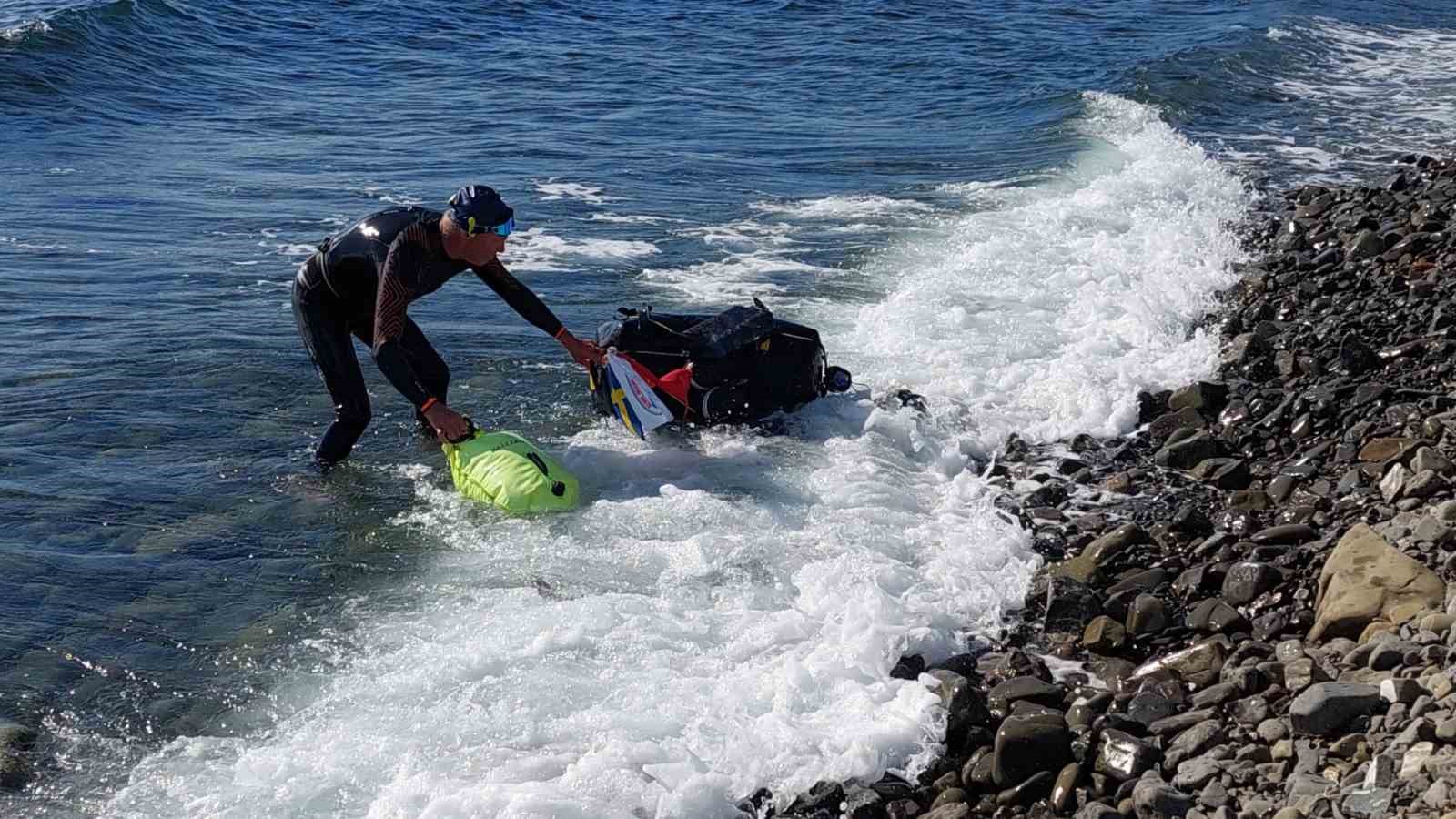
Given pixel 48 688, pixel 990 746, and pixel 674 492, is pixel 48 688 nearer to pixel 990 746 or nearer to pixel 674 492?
pixel 674 492

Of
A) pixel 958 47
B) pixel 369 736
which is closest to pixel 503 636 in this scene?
pixel 369 736

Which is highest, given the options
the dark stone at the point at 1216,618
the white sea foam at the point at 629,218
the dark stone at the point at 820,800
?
the white sea foam at the point at 629,218

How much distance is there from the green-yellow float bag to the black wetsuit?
0.51 metres

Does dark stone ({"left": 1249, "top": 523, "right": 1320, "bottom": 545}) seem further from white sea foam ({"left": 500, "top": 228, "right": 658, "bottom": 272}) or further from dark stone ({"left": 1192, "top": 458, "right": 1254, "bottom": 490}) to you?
white sea foam ({"left": 500, "top": 228, "right": 658, "bottom": 272})

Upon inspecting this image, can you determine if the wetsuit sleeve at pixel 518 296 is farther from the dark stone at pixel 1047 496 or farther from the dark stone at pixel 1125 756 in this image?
the dark stone at pixel 1125 756

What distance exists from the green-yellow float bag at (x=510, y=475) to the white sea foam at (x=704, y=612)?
13 cm

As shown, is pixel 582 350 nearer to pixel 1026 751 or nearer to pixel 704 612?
pixel 704 612

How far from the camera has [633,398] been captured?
9.55 metres

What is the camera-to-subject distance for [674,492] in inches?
358

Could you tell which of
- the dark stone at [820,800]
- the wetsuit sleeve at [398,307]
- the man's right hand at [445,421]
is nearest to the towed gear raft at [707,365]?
the man's right hand at [445,421]

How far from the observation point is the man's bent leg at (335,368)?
937cm

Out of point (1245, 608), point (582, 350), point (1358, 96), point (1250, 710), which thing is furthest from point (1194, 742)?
point (1358, 96)

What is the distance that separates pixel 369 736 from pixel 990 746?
2.76 m

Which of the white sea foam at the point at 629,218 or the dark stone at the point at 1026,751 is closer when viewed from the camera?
the dark stone at the point at 1026,751
